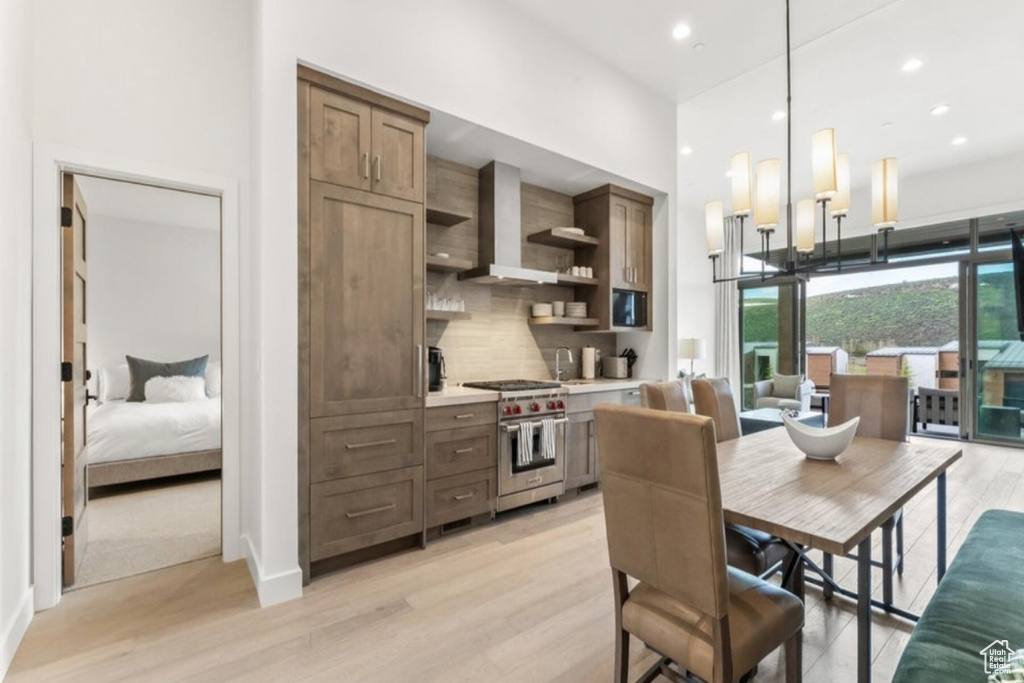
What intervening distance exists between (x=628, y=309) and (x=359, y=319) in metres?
2.68

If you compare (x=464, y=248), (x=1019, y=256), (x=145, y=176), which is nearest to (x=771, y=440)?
(x=1019, y=256)

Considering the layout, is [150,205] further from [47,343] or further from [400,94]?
[400,94]

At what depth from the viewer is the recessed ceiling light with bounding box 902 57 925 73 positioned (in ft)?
12.3

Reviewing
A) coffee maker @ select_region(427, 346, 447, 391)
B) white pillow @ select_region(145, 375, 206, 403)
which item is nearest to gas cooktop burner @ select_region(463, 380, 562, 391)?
coffee maker @ select_region(427, 346, 447, 391)

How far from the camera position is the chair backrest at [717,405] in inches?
106

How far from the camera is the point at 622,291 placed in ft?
14.3

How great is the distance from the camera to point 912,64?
3799mm

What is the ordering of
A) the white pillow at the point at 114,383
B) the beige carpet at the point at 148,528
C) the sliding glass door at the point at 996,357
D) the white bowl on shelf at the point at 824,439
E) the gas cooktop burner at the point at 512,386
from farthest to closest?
the sliding glass door at the point at 996,357, the white pillow at the point at 114,383, the gas cooktop burner at the point at 512,386, the beige carpet at the point at 148,528, the white bowl on shelf at the point at 824,439

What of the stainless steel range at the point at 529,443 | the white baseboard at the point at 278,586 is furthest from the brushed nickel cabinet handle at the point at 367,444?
the stainless steel range at the point at 529,443

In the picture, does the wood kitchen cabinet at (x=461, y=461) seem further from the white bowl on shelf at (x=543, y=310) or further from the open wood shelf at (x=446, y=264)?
the white bowl on shelf at (x=543, y=310)

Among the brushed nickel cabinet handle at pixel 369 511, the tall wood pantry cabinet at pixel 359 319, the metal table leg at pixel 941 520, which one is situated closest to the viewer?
the metal table leg at pixel 941 520

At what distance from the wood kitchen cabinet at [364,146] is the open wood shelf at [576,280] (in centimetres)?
162

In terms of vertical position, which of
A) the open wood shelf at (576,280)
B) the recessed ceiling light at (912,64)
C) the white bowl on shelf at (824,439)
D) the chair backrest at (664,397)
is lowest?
the white bowl on shelf at (824,439)

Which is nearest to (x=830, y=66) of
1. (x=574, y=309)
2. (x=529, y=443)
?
(x=574, y=309)
